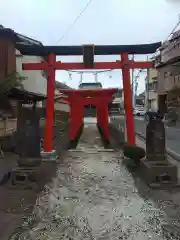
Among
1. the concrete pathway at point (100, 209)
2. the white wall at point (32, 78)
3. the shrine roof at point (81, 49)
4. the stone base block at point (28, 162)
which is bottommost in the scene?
the concrete pathway at point (100, 209)

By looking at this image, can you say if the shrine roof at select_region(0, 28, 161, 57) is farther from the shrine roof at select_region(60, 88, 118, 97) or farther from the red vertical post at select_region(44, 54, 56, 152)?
the shrine roof at select_region(60, 88, 118, 97)

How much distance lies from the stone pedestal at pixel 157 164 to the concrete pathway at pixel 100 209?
0.32m

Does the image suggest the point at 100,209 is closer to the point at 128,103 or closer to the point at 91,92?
the point at 128,103

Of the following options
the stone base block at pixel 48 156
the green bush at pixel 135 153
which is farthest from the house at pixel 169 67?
the green bush at pixel 135 153

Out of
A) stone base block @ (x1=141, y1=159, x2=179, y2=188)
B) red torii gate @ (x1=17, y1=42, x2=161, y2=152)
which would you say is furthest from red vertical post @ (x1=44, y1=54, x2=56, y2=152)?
stone base block @ (x1=141, y1=159, x2=179, y2=188)

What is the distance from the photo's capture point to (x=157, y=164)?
9008mm

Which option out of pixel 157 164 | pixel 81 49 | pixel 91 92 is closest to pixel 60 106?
pixel 91 92

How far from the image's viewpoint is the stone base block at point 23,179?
832 cm

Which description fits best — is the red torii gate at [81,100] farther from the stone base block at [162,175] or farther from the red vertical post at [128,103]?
the stone base block at [162,175]

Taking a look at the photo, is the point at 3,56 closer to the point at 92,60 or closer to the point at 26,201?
the point at 92,60

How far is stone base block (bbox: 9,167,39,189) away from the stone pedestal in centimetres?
260

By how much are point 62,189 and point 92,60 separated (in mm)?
4618

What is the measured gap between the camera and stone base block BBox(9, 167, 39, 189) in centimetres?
832

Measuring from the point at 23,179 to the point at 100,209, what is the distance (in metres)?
2.29
